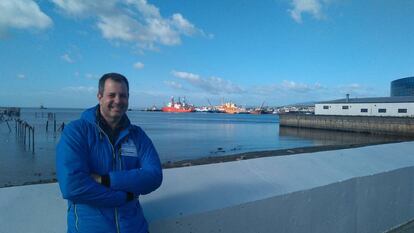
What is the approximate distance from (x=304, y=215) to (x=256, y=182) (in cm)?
57

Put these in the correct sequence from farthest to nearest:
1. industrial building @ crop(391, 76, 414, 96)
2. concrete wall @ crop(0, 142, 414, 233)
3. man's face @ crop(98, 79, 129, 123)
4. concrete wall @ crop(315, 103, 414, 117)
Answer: industrial building @ crop(391, 76, 414, 96) → concrete wall @ crop(315, 103, 414, 117) → concrete wall @ crop(0, 142, 414, 233) → man's face @ crop(98, 79, 129, 123)

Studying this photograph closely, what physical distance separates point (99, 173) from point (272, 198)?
1.65m

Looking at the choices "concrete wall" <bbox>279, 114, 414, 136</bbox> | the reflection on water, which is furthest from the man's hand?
"concrete wall" <bbox>279, 114, 414, 136</bbox>

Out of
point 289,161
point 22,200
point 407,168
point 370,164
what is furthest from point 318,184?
point 22,200

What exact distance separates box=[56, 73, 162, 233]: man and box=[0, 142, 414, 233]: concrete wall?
35cm

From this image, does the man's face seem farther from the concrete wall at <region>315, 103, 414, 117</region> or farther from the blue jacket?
the concrete wall at <region>315, 103, 414, 117</region>

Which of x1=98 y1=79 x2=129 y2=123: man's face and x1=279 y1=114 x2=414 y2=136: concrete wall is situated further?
x1=279 y1=114 x2=414 y2=136: concrete wall

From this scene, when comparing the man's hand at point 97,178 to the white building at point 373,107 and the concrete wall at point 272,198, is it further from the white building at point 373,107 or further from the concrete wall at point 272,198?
the white building at point 373,107

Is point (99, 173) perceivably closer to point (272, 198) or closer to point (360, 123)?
point (272, 198)

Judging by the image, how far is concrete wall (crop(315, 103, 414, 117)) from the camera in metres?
53.0

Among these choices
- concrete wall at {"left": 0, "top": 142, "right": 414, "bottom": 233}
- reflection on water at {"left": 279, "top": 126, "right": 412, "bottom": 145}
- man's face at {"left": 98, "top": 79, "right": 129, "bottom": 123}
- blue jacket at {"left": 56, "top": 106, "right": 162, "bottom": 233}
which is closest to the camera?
blue jacket at {"left": 56, "top": 106, "right": 162, "bottom": 233}

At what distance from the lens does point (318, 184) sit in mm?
3352

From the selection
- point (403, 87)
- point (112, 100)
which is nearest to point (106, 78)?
point (112, 100)

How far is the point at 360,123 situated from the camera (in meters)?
53.7
